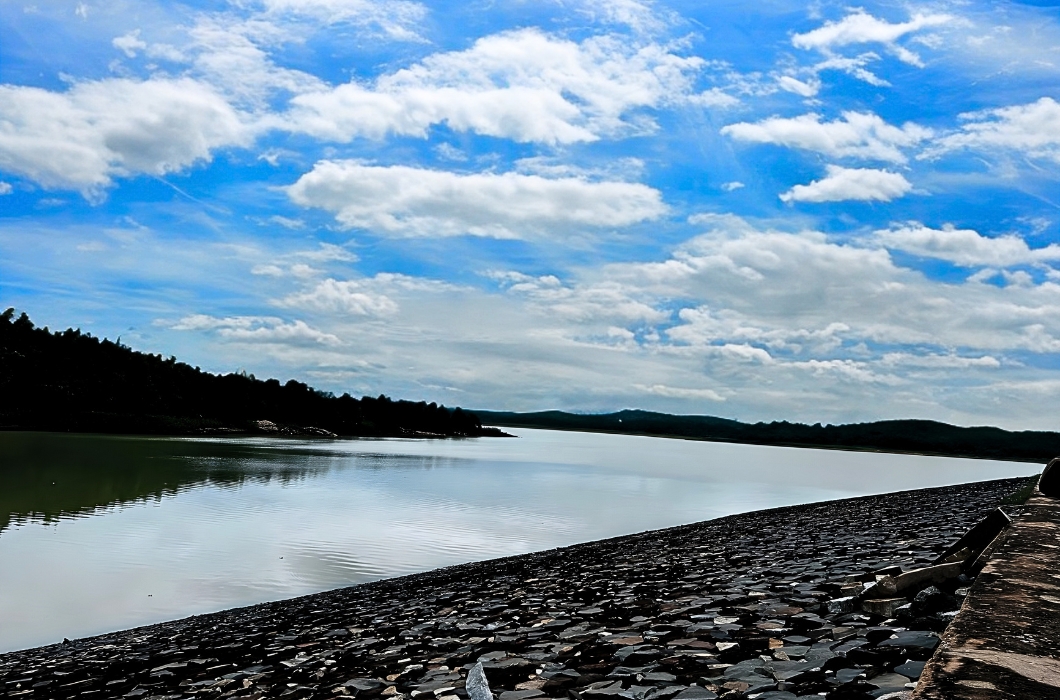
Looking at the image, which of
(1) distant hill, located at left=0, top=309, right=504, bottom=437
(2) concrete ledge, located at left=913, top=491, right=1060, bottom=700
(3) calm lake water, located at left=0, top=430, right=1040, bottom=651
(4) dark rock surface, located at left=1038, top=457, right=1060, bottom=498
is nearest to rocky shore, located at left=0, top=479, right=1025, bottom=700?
(2) concrete ledge, located at left=913, top=491, right=1060, bottom=700

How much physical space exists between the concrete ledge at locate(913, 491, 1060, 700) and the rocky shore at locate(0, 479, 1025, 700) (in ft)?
3.02

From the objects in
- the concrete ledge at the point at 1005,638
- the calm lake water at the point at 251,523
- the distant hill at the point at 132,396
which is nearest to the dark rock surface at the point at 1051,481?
the concrete ledge at the point at 1005,638

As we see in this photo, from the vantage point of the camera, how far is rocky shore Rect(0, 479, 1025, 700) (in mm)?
6531

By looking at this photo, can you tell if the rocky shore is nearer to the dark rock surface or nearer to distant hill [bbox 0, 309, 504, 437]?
the dark rock surface

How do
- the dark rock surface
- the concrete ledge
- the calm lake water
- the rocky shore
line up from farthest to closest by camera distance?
Answer: the calm lake water → the dark rock surface → the rocky shore → the concrete ledge

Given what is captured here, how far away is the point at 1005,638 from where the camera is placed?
13.0 ft

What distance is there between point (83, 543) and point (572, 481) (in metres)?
40.4

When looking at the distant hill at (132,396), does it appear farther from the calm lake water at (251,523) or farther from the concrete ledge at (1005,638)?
the concrete ledge at (1005,638)

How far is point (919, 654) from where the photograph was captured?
6.02 m

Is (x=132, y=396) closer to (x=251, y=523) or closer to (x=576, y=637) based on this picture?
(x=251, y=523)

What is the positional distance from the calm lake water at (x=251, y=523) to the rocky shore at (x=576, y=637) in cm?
386

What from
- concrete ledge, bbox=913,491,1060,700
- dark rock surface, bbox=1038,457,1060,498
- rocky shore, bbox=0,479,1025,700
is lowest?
rocky shore, bbox=0,479,1025,700

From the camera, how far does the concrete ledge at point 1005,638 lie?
127 inches

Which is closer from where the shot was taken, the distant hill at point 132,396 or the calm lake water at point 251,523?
the calm lake water at point 251,523
